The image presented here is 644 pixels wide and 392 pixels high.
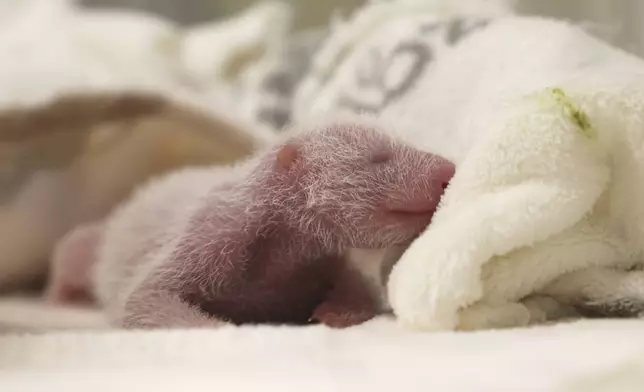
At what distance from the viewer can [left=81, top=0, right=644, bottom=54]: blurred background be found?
0.83 meters

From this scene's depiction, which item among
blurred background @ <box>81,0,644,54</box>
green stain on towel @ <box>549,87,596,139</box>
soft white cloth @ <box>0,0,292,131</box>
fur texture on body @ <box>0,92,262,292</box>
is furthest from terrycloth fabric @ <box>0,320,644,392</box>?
soft white cloth @ <box>0,0,292,131</box>

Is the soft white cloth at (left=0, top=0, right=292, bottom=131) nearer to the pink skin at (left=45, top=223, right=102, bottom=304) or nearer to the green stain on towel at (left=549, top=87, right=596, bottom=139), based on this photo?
the pink skin at (left=45, top=223, right=102, bottom=304)

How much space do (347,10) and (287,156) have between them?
585mm

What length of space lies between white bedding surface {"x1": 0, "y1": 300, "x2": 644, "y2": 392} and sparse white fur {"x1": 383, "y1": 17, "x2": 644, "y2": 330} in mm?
34

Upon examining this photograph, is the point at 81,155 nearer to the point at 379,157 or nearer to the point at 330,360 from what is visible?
the point at 379,157

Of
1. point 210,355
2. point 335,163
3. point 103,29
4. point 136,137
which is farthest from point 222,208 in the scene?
point 103,29

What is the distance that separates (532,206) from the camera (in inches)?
20.4

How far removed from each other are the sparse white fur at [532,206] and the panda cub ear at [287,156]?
14 cm

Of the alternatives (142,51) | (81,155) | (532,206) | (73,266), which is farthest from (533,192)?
(142,51)

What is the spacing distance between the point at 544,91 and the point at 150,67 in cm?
82

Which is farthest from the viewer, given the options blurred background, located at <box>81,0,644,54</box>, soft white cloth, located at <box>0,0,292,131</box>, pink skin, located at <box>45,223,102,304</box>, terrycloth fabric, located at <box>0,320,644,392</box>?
soft white cloth, located at <box>0,0,292,131</box>

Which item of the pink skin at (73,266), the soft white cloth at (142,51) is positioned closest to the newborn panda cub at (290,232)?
the pink skin at (73,266)

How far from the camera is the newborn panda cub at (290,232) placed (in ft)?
2.05

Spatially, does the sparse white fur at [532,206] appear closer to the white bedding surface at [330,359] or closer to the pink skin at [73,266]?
the white bedding surface at [330,359]
